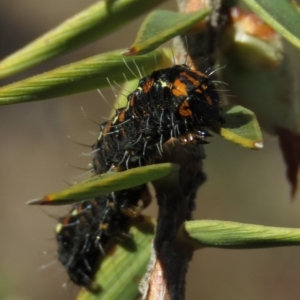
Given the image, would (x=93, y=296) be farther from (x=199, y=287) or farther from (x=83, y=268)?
(x=199, y=287)

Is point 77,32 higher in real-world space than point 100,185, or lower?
higher

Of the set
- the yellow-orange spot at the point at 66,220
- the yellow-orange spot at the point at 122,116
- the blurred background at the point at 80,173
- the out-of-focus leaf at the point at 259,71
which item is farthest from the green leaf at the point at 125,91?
the blurred background at the point at 80,173

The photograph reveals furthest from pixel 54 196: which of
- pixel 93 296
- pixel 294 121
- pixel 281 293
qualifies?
pixel 281 293

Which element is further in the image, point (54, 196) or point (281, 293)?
point (281, 293)

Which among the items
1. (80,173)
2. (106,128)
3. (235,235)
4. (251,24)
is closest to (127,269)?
(106,128)

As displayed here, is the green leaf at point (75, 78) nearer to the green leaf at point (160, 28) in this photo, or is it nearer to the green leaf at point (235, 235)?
the green leaf at point (160, 28)

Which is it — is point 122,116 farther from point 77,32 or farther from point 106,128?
point 77,32

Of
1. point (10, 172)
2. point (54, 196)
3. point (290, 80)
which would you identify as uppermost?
point (10, 172)

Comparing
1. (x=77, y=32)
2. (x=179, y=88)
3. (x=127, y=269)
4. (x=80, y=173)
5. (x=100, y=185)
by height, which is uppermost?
(x=80, y=173)
